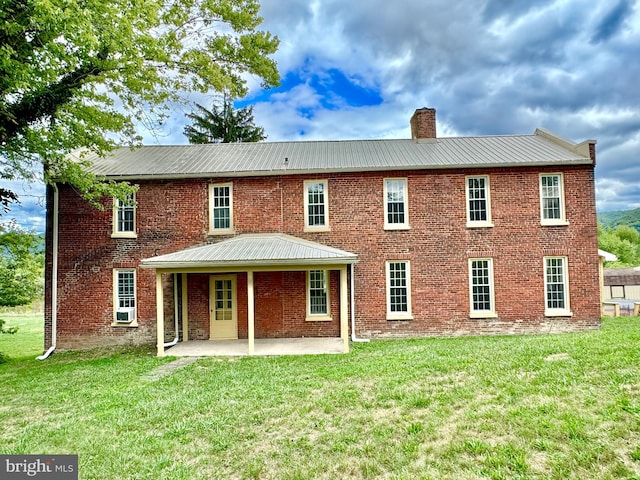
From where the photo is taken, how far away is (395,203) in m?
13.0

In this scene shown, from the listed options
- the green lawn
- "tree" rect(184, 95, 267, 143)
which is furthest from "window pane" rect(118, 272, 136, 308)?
"tree" rect(184, 95, 267, 143)

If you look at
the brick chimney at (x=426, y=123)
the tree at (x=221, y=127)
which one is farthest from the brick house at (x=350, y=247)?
the tree at (x=221, y=127)

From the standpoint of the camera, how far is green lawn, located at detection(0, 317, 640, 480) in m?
4.02

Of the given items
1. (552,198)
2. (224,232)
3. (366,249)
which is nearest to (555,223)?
(552,198)

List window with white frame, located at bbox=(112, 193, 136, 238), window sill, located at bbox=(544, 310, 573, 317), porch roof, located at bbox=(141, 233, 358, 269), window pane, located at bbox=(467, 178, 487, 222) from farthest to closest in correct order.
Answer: window with white frame, located at bbox=(112, 193, 136, 238) → window pane, located at bbox=(467, 178, 487, 222) → window sill, located at bbox=(544, 310, 573, 317) → porch roof, located at bbox=(141, 233, 358, 269)

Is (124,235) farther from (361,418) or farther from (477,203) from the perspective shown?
(477,203)

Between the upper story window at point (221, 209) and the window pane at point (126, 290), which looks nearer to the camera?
the window pane at point (126, 290)

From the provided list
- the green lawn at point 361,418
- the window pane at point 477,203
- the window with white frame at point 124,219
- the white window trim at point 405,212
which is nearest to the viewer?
the green lawn at point 361,418

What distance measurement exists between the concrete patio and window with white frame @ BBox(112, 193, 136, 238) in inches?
175

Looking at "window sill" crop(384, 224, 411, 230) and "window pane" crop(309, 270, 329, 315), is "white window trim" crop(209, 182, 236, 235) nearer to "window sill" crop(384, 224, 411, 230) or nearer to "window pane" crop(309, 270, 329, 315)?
"window pane" crop(309, 270, 329, 315)

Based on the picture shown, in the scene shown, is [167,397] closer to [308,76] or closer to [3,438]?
[3,438]

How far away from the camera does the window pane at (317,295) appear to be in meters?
12.8

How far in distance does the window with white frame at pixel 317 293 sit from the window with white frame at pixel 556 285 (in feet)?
25.0

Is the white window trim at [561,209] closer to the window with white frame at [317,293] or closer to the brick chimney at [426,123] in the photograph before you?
the brick chimney at [426,123]
